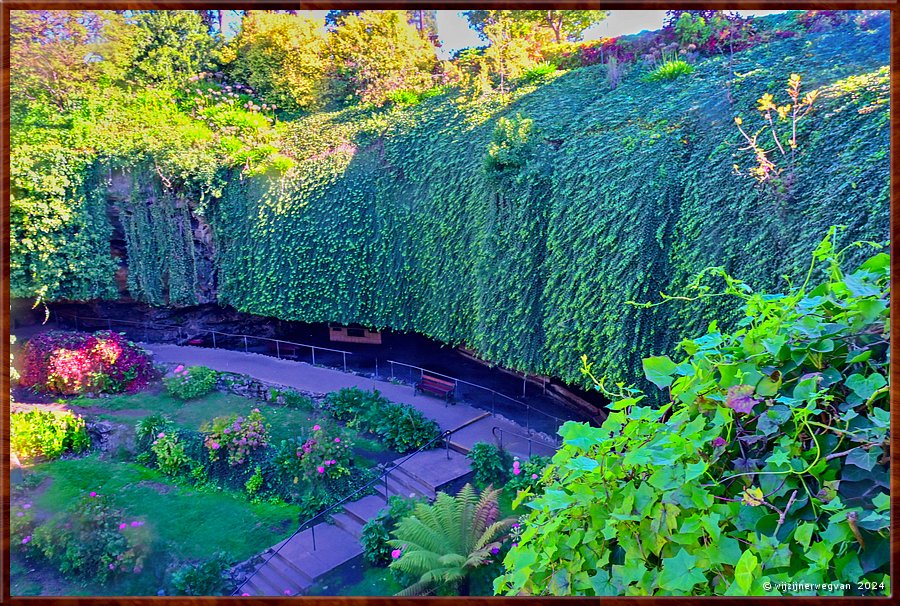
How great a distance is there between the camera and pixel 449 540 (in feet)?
14.0

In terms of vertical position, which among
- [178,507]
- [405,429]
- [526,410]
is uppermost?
[526,410]

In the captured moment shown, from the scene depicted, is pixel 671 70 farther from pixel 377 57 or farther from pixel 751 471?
pixel 751 471

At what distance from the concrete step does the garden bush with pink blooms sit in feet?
→ 12.1

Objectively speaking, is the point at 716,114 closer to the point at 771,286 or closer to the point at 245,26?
the point at 771,286

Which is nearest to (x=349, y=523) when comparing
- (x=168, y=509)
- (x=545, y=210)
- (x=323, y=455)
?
(x=323, y=455)

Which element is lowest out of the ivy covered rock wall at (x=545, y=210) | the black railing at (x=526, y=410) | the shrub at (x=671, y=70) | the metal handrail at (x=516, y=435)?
the metal handrail at (x=516, y=435)

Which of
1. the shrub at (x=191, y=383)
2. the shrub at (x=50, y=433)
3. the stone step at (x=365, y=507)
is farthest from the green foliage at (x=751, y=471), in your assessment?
the shrub at (x=191, y=383)

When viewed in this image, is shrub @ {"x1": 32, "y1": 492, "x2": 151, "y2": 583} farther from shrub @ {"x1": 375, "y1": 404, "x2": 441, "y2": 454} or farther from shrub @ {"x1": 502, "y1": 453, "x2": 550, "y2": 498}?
shrub @ {"x1": 502, "y1": 453, "x2": 550, "y2": 498}

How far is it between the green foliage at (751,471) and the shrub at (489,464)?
4.29 metres

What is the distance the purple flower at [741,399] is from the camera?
958 millimetres

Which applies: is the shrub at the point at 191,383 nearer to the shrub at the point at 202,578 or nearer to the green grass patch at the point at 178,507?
the green grass patch at the point at 178,507

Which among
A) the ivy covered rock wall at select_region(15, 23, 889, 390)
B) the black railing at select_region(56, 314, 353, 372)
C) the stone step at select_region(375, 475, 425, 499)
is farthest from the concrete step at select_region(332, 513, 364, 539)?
the black railing at select_region(56, 314, 353, 372)

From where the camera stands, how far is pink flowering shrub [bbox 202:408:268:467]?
20.3 ft

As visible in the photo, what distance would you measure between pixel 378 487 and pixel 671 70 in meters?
5.12
